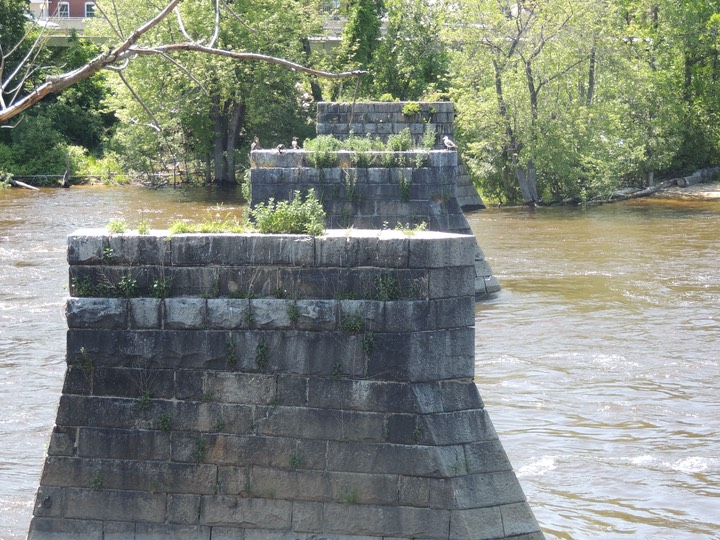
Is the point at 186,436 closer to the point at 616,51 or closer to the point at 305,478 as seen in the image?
the point at 305,478

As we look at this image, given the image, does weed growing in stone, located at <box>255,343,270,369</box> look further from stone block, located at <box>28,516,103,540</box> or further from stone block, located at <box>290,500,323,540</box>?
stone block, located at <box>28,516,103,540</box>

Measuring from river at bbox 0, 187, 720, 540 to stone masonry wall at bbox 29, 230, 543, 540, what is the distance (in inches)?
93.2

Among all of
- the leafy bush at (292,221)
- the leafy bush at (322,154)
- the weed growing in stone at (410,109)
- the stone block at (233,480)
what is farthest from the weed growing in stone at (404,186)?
the stone block at (233,480)

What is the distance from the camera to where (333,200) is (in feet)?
58.2

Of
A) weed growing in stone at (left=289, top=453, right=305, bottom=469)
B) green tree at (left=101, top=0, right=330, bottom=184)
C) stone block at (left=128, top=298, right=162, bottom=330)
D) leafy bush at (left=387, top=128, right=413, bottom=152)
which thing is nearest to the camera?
weed growing in stone at (left=289, top=453, right=305, bottom=469)

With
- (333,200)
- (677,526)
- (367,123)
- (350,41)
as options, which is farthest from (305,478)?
(350,41)

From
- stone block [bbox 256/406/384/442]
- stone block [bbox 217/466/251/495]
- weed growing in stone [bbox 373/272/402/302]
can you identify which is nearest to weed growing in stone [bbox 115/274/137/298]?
stone block [bbox 256/406/384/442]

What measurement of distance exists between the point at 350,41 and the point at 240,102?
5.48 metres

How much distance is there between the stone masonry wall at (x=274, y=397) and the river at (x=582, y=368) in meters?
2.37

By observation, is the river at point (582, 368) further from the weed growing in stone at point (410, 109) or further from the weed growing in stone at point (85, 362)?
the weed growing in stone at point (410, 109)

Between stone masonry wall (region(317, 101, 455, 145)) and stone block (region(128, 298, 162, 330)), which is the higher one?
stone masonry wall (region(317, 101, 455, 145))

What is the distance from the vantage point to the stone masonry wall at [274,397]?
7973 mm

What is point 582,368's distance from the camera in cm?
1616

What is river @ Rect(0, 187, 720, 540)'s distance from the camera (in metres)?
11.3
